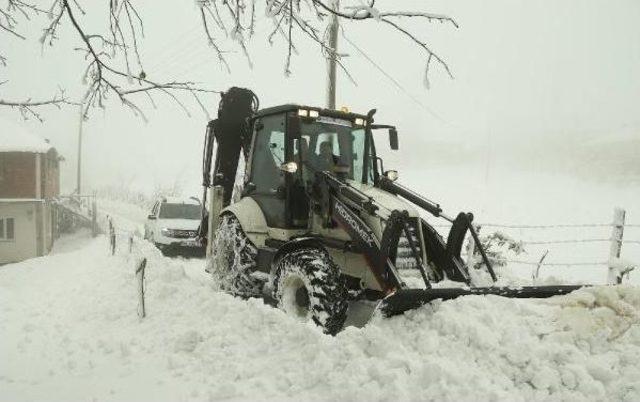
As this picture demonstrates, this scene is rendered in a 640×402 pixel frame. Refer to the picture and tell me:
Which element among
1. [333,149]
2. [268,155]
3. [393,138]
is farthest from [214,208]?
[393,138]

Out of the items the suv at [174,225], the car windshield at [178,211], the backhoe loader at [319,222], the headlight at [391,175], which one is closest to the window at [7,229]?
the suv at [174,225]

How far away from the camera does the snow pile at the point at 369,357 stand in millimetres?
3670

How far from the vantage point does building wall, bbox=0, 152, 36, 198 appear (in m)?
24.7

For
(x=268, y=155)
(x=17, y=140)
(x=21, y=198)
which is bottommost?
(x=21, y=198)

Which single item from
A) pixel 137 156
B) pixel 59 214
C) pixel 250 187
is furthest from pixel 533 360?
pixel 137 156

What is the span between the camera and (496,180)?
4225cm

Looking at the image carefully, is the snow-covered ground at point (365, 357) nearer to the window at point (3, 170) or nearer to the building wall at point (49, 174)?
the window at point (3, 170)

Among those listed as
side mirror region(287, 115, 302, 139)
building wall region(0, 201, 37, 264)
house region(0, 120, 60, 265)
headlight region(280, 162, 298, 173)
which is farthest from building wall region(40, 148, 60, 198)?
headlight region(280, 162, 298, 173)

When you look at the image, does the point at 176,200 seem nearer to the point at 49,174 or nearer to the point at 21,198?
the point at 21,198

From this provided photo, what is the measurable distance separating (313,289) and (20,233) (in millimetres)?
24618

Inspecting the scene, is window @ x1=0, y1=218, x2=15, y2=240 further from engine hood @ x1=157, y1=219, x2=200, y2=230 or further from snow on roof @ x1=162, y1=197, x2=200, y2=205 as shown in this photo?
engine hood @ x1=157, y1=219, x2=200, y2=230

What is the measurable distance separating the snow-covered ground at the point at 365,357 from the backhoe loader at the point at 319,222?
35 cm

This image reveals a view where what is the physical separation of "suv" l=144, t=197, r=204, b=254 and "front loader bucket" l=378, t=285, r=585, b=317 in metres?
9.42

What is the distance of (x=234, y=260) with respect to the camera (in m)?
7.21
